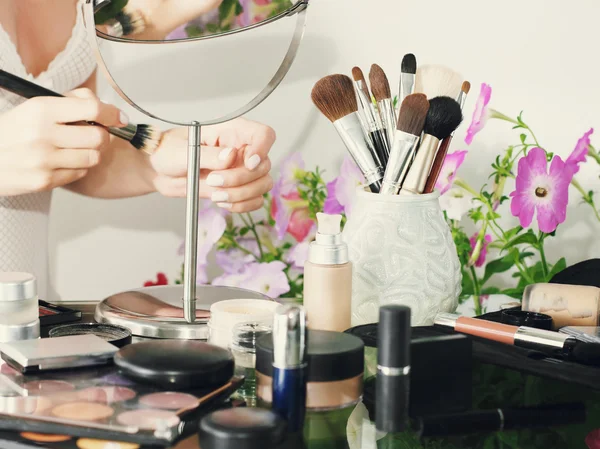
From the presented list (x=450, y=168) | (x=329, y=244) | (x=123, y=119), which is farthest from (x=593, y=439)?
(x=123, y=119)

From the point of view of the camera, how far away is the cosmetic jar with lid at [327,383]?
0.47 m

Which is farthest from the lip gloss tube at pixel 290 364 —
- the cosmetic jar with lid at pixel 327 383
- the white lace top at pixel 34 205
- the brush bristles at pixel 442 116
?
the white lace top at pixel 34 205

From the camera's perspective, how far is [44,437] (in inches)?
16.8

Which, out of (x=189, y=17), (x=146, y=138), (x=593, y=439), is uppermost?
(x=189, y=17)

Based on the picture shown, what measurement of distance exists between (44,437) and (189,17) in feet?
1.32

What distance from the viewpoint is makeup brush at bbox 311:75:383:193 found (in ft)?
2.01

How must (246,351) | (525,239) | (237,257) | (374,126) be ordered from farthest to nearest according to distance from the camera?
(237,257) < (525,239) < (374,126) < (246,351)

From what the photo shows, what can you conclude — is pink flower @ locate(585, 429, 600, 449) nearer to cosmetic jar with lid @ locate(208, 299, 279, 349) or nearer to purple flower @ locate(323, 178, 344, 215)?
cosmetic jar with lid @ locate(208, 299, 279, 349)

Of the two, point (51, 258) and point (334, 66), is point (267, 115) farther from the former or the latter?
point (51, 258)

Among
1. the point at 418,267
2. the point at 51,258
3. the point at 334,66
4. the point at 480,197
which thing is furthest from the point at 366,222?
the point at 51,258

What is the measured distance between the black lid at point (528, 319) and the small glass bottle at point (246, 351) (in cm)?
20

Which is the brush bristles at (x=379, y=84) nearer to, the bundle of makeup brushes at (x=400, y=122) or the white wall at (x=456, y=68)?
the bundle of makeup brushes at (x=400, y=122)

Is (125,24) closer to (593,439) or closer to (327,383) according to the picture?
(327,383)

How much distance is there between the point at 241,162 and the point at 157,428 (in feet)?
1.26
